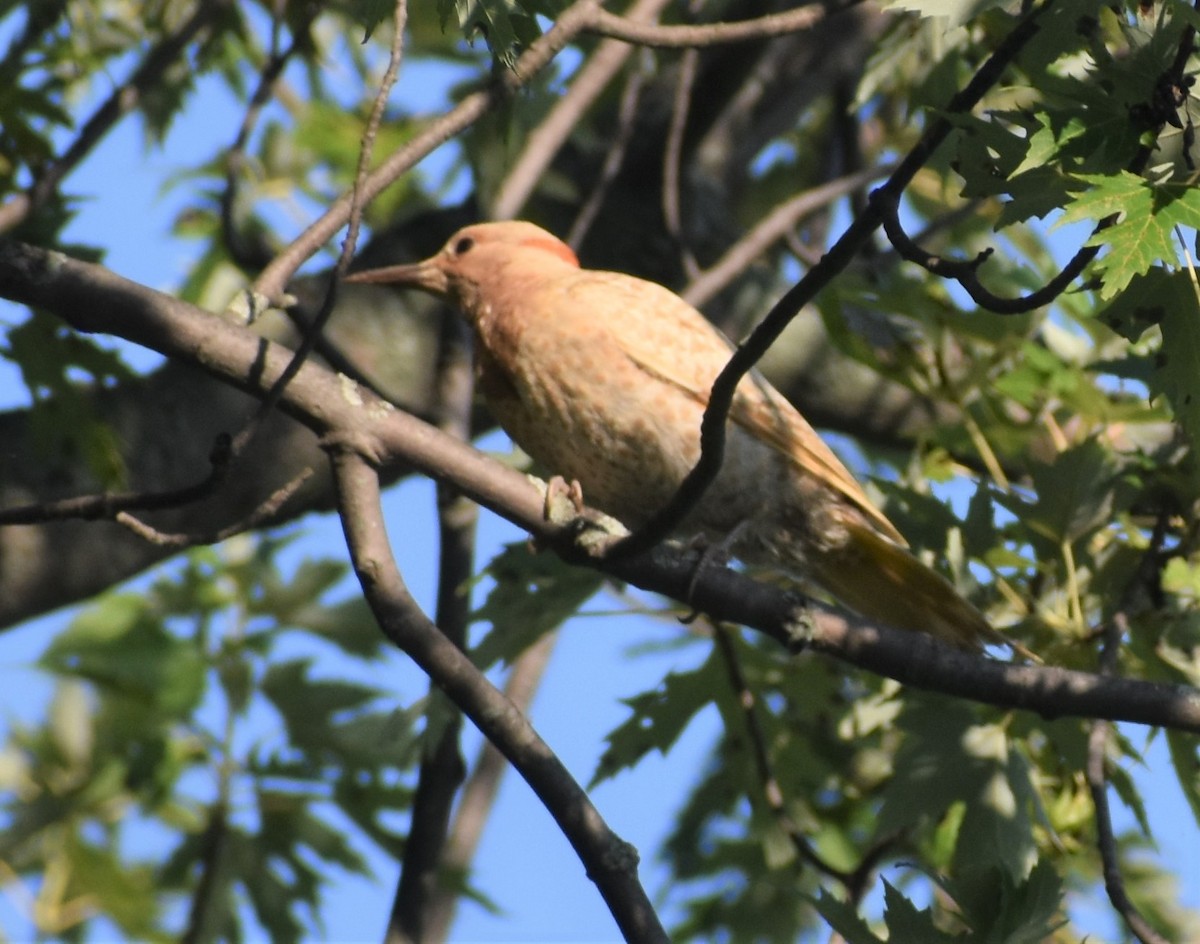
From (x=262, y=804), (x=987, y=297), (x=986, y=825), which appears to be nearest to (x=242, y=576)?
(x=262, y=804)

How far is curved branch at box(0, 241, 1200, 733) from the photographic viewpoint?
257 cm

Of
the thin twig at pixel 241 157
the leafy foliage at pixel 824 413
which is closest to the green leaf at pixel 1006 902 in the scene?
the leafy foliage at pixel 824 413


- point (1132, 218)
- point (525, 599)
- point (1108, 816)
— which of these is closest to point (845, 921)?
point (1108, 816)

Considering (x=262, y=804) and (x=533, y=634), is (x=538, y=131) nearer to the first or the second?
(x=533, y=634)

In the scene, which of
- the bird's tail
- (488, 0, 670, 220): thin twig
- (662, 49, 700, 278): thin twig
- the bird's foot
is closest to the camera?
the bird's foot

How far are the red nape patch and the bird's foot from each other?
166 cm

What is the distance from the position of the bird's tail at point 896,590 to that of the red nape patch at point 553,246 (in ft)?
3.72

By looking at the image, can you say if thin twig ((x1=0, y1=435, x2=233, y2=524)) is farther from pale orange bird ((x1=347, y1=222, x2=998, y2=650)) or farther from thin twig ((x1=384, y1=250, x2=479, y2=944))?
pale orange bird ((x1=347, y1=222, x2=998, y2=650))

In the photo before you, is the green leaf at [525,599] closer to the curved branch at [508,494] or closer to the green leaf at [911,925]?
the curved branch at [508,494]

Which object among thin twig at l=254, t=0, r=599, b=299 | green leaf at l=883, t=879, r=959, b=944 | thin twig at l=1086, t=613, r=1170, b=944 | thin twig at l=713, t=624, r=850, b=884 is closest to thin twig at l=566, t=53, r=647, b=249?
thin twig at l=713, t=624, r=850, b=884

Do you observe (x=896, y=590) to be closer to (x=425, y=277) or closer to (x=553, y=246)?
(x=553, y=246)

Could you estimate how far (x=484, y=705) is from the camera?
96.9 inches

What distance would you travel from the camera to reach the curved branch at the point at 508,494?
→ 2574 millimetres

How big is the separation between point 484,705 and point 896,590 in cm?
151
